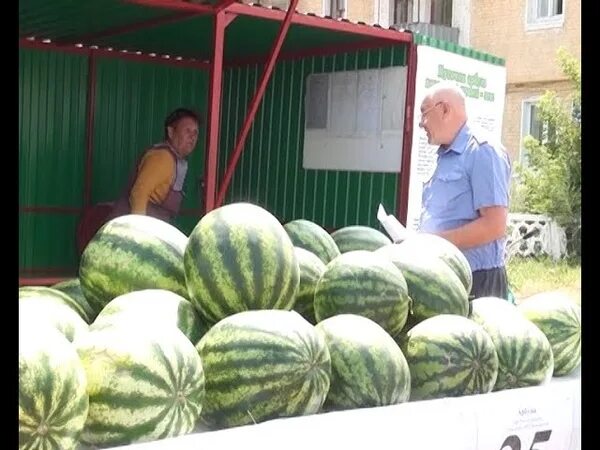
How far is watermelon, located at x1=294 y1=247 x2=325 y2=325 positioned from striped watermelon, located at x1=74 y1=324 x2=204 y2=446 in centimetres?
58

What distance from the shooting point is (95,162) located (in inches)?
320

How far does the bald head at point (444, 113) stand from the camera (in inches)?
152

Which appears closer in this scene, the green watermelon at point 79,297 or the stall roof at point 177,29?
the green watermelon at point 79,297

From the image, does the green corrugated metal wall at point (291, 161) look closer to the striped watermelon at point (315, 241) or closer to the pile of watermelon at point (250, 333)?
the striped watermelon at point (315, 241)

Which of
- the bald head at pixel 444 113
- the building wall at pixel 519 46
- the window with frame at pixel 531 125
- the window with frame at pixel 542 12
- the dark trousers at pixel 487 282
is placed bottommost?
the dark trousers at pixel 487 282

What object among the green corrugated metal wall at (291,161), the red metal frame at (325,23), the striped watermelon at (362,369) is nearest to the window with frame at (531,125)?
the green corrugated metal wall at (291,161)

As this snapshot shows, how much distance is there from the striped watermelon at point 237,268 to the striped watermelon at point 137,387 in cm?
29

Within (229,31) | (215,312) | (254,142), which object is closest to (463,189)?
(215,312)

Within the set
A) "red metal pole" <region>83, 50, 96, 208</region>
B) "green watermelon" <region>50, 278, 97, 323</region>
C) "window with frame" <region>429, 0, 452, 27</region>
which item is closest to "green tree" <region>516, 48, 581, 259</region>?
"window with frame" <region>429, 0, 452, 27</region>

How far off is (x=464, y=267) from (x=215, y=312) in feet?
2.46

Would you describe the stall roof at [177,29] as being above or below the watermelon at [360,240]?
above

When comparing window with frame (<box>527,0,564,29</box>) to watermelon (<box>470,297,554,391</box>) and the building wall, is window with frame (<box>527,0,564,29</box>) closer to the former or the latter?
the building wall
